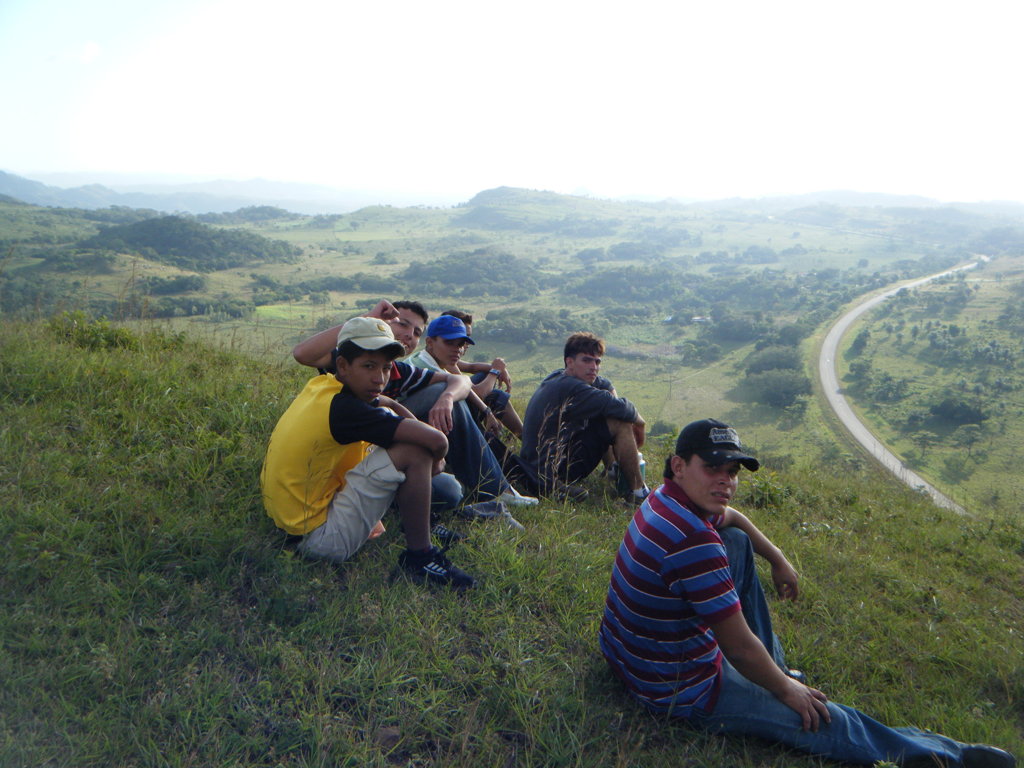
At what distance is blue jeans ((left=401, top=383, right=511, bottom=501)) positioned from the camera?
3656 millimetres

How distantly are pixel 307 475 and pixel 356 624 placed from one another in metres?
0.70

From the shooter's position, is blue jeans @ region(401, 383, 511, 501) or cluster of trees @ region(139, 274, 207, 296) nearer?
blue jeans @ region(401, 383, 511, 501)

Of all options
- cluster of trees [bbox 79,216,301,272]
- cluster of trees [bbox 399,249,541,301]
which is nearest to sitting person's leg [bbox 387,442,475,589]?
cluster of trees [bbox 79,216,301,272]

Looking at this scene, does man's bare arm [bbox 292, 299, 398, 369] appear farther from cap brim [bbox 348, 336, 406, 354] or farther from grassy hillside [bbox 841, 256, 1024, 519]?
grassy hillside [bbox 841, 256, 1024, 519]

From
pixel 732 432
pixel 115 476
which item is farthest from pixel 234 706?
pixel 732 432

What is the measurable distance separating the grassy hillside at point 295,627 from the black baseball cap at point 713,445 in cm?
102

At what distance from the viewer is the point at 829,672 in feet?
9.10

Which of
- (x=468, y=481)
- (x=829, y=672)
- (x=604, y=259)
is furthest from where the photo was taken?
(x=604, y=259)

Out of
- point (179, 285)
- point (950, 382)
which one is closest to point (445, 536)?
point (179, 285)

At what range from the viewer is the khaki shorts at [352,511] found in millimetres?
2824

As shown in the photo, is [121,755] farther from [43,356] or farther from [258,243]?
[258,243]

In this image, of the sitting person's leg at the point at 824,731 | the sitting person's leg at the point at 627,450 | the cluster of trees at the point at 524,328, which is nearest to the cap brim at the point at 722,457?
the sitting person's leg at the point at 824,731

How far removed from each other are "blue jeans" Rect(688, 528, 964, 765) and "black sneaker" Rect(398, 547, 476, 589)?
114 cm

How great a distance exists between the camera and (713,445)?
2090 millimetres
